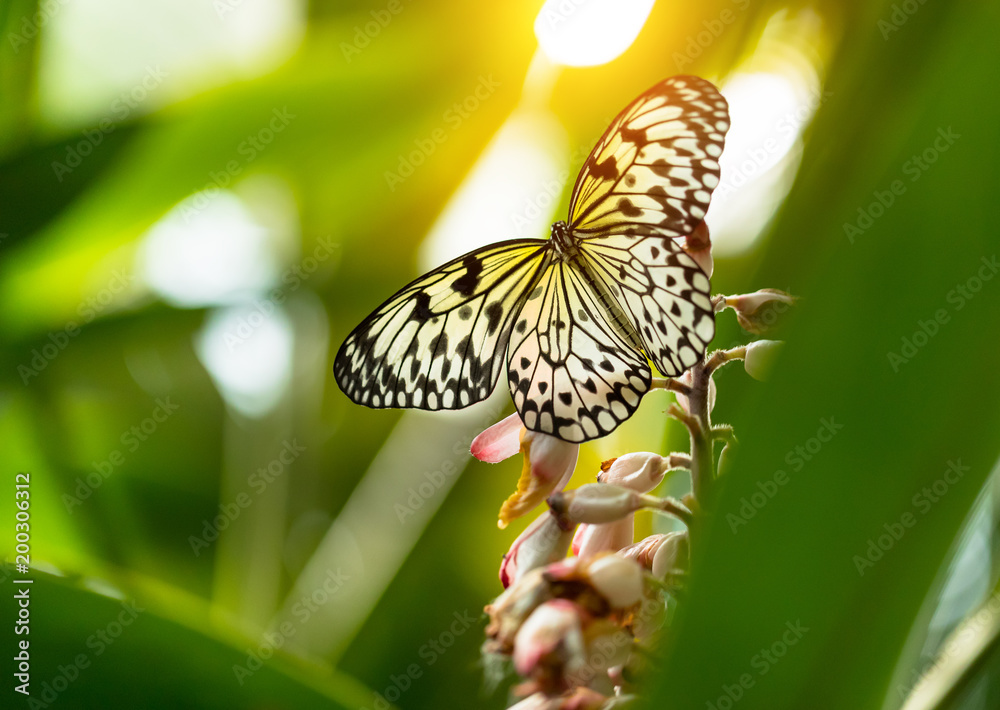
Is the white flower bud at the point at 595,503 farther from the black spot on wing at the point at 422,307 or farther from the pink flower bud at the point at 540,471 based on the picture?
the black spot on wing at the point at 422,307

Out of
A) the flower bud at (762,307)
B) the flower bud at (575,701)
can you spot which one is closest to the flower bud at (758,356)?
the flower bud at (762,307)

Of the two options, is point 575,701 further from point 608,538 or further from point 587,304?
point 587,304

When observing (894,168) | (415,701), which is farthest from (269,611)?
(894,168)

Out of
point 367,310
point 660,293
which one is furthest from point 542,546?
point 367,310

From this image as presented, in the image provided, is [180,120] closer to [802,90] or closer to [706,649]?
[802,90]

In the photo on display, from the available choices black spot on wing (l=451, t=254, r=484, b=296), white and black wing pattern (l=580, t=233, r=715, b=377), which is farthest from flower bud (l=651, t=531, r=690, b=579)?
black spot on wing (l=451, t=254, r=484, b=296)

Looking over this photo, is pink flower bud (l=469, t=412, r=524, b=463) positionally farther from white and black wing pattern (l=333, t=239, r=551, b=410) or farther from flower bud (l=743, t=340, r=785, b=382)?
flower bud (l=743, t=340, r=785, b=382)
